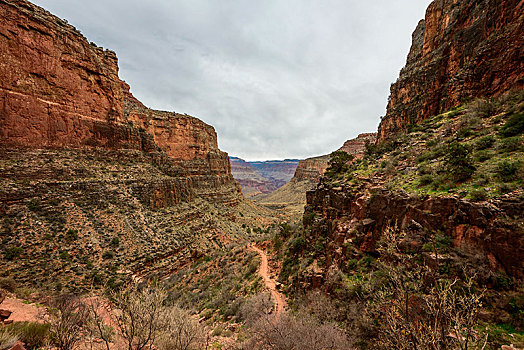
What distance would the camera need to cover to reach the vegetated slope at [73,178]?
58.4ft

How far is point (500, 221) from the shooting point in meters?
5.60

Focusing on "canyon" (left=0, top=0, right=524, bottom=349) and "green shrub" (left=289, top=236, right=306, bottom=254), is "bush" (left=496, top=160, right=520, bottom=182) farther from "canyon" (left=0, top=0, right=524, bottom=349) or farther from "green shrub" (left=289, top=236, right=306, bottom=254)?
"green shrub" (left=289, top=236, right=306, bottom=254)

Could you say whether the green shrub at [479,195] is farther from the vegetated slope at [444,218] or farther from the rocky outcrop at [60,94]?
the rocky outcrop at [60,94]

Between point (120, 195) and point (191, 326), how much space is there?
2531cm

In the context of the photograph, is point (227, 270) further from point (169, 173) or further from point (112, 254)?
point (169, 173)

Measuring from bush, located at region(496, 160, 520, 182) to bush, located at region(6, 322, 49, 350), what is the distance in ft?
57.5

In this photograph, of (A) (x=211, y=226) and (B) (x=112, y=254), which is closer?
(B) (x=112, y=254)

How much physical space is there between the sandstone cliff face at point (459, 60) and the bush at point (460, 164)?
7.43 metres

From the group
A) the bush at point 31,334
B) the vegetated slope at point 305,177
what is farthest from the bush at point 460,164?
the vegetated slope at point 305,177

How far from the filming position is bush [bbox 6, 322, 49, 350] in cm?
654

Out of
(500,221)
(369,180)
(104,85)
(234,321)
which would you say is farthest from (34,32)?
(500,221)

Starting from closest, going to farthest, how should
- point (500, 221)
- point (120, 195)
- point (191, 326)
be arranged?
point (500, 221)
point (191, 326)
point (120, 195)

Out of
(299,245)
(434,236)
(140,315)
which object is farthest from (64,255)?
(434,236)

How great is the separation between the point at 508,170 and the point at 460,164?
1490 millimetres
